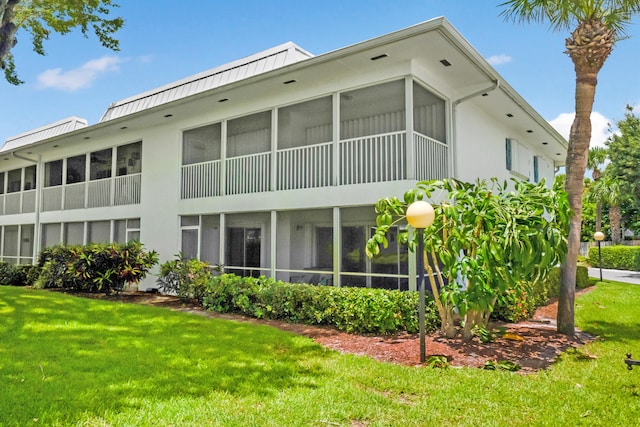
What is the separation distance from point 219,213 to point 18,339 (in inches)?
229

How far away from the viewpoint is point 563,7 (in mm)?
8156

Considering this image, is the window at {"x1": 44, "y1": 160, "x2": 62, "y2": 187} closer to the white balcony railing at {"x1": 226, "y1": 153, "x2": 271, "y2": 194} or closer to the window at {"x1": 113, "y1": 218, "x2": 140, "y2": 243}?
the window at {"x1": 113, "y1": 218, "x2": 140, "y2": 243}

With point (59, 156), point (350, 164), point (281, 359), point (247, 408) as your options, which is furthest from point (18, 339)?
point (59, 156)

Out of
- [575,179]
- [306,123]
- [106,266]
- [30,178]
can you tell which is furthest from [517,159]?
[30,178]

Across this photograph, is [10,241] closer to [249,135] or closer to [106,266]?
[106,266]

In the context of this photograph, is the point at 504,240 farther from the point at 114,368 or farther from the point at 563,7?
the point at 114,368

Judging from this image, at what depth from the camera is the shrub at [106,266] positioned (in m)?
12.1

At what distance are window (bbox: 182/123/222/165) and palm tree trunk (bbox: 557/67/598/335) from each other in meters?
8.70

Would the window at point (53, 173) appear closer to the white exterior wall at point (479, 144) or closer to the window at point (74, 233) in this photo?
the window at point (74, 233)

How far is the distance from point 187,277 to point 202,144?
161 inches

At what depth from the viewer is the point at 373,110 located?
9.47 metres

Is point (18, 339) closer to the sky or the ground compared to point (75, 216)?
closer to the ground

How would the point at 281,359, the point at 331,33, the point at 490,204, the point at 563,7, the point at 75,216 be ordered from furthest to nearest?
the point at 75,216, the point at 331,33, the point at 563,7, the point at 490,204, the point at 281,359

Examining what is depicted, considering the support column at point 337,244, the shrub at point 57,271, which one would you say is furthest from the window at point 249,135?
the shrub at point 57,271
